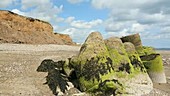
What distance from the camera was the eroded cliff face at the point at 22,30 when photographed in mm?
33719

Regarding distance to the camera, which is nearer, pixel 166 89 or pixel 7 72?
pixel 7 72

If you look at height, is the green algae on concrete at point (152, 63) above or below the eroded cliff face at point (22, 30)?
below

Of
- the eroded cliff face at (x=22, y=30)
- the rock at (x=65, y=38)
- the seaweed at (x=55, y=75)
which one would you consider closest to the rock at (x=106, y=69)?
the seaweed at (x=55, y=75)

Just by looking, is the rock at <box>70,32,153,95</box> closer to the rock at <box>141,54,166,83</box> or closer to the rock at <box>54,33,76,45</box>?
the rock at <box>141,54,166,83</box>

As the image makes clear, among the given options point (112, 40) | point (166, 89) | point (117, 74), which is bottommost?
point (166, 89)

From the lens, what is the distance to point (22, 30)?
121 feet

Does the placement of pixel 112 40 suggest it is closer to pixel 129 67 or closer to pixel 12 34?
pixel 129 67

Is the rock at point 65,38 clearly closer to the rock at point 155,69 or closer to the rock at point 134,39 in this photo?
the rock at point 134,39

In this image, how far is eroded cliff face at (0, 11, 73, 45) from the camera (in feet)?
111

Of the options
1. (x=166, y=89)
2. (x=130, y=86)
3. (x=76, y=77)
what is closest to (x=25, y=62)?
(x=76, y=77)

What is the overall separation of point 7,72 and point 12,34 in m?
20.3

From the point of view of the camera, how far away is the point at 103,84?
13.2 meters

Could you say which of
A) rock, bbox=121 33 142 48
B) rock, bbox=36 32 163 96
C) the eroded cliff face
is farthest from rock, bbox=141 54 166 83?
the eroded cliff face

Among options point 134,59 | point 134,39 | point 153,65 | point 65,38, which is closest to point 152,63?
point 153,65
